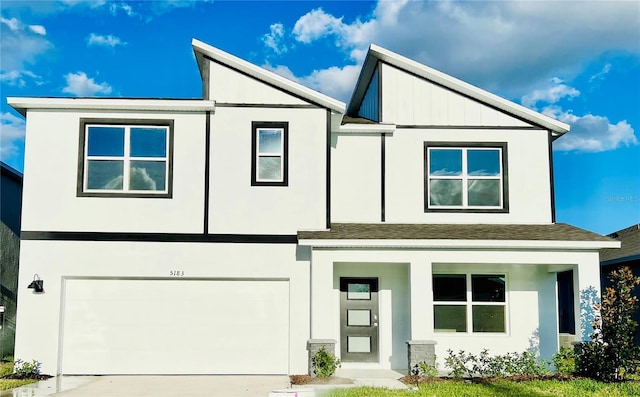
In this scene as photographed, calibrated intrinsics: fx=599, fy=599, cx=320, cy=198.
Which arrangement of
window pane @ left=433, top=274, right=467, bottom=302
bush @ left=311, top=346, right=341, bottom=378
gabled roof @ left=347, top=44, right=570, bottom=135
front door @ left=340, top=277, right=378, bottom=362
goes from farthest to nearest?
gabled roof @ left=347, top=44, right=570, bottom=135
window pane @ left=433, top=274, right=467, bottom=302
front door @ left=340, top=277, right=378, bottom=362
bush @ left=311, top=346, right=341, bottom=378

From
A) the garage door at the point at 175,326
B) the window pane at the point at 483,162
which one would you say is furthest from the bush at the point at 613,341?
the garage door at the point at 175,326

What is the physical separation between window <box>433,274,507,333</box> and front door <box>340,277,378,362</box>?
1.38m

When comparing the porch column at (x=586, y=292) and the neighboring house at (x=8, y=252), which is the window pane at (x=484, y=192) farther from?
the neighboring house at (x=8, y=252)

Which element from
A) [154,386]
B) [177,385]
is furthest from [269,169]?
[154,386]

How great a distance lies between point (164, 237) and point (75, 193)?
79.5 inches

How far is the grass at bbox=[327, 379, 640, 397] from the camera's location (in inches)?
371

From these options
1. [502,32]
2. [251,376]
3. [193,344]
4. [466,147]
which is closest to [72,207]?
[193,344]

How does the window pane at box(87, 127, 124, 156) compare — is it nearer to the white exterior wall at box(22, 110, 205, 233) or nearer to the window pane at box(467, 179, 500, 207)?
the white exterior wall at box(22, 110, 205, 233)

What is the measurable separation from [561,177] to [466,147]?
170 inches

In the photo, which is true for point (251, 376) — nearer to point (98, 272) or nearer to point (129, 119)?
point (98, 272)

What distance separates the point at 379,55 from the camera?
1388cm

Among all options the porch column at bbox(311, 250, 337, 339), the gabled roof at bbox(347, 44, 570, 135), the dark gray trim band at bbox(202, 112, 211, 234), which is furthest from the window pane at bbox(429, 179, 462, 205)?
the dark gray trim band at bbox(202, 112, 211, 234)

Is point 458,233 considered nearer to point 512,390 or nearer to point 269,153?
point 512,390

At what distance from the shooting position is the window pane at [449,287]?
13.2 meters
